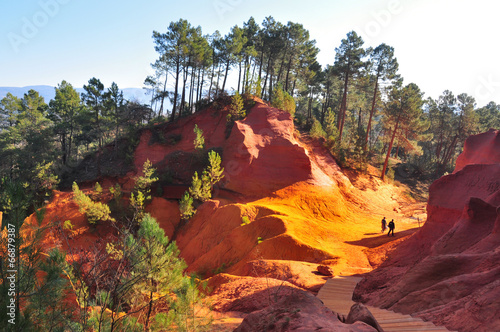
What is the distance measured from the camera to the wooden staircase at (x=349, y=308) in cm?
471

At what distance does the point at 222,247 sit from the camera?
17797 mm

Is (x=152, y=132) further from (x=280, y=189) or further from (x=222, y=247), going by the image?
(x=222, y=247)

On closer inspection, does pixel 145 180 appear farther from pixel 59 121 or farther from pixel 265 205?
pixel 59 121

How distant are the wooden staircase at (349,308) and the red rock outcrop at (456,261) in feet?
1.20

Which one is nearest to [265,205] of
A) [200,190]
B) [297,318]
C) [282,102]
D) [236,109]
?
[200,190]

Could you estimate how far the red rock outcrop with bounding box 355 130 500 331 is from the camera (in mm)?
4809

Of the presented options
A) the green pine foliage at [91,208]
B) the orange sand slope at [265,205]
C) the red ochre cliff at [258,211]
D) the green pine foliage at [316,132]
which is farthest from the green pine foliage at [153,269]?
the green pine foliage at [316,132]

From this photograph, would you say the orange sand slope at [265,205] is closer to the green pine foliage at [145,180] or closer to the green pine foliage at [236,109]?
the green pine foliage at [236,109]

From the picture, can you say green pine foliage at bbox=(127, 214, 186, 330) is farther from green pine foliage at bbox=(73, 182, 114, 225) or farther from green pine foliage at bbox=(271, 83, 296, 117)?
green pine foliage at bbox=(271, 83, 296, 117)

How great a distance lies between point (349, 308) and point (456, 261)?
130 inches

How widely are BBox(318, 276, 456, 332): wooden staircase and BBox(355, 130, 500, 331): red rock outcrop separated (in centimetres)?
37

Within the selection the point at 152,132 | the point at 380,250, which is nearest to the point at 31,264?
the point at 380,250

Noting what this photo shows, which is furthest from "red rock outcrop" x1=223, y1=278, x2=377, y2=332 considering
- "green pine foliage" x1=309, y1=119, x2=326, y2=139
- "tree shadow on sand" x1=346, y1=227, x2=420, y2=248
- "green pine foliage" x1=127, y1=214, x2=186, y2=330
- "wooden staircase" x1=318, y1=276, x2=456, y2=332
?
"green pine foliage" x1=309, y1=119, x2=326, y2=139

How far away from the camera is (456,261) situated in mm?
7188
